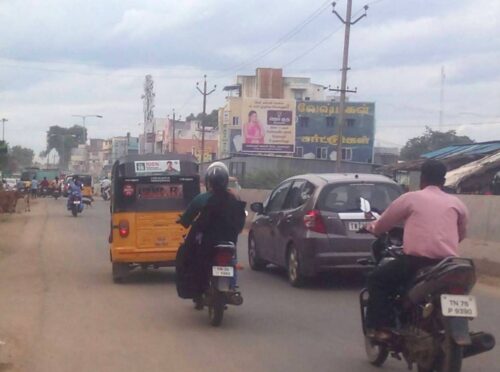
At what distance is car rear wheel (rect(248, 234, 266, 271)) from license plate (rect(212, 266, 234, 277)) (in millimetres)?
6207

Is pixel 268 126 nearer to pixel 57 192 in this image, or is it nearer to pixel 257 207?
pixel 57 192

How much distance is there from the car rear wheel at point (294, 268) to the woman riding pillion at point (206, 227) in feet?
11.3

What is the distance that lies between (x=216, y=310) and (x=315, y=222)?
3.39 metres

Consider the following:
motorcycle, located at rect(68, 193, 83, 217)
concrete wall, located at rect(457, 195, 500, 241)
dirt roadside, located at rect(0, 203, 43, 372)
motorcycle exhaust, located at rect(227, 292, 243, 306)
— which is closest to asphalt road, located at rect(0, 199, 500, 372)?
dirt roadside, located at rect(0, 203, 43, 372)

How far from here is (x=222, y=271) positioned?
10.5 metres

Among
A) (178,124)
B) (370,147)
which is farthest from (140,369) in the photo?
(178,124)

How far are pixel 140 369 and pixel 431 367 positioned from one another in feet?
8.83

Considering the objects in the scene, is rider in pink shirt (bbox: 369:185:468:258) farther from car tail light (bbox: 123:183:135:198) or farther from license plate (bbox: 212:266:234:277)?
car tail light (bbox: 123:183:135:198)

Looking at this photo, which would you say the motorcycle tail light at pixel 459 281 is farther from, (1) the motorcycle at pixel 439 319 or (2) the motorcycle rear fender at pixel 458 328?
(2) the motorcycle rear fender at pixel 458 328

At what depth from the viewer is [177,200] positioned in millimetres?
15312

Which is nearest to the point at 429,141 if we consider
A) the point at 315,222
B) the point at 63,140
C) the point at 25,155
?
the point at 315,222

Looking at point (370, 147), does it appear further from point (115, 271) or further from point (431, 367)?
point (431, 367)

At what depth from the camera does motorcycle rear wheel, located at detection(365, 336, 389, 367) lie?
8.37 m

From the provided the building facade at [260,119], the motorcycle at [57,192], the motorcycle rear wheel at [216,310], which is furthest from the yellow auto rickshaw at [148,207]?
the building facade at [260,119]
